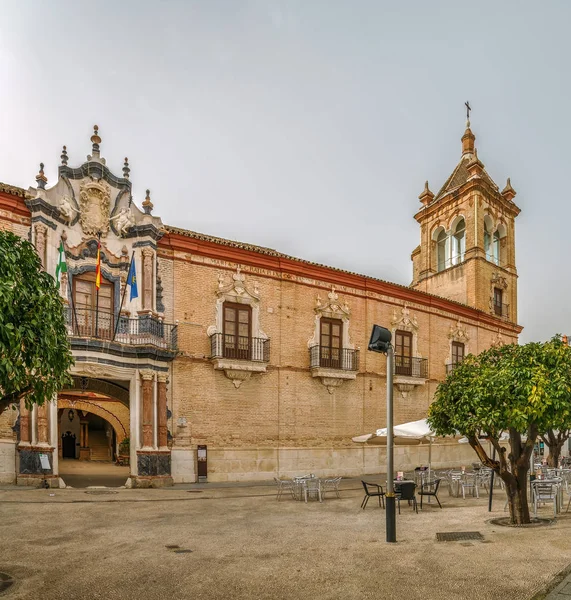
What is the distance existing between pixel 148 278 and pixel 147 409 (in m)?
4.45

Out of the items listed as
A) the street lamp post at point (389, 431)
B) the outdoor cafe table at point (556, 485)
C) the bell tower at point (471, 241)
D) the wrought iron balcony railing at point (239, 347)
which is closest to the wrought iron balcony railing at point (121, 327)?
the wrought iron balcony railing at point (239, 347)

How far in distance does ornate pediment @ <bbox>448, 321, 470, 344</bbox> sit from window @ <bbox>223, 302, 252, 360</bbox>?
40.4ft

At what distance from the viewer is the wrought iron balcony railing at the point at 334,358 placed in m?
21.9

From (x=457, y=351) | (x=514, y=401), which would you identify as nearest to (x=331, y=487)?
(x=514, y=401)

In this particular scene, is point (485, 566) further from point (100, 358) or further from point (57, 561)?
point (100, 358)

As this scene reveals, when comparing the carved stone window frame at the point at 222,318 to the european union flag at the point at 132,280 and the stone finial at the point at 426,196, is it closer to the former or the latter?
the european union flag at the point at 132,280

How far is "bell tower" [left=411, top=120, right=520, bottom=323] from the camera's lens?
103 ft

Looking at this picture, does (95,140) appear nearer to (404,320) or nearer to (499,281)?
(404,320)

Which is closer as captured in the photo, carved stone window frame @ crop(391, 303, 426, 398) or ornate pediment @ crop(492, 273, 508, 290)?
carved stone window frame @ crop(391, 303, 426, 398)

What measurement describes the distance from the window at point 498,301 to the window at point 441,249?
12.2 ft

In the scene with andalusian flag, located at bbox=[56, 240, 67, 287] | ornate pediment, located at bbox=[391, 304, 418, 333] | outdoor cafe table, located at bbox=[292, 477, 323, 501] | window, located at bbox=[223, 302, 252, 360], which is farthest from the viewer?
ornate pediment, located at bbox=[391, 304, 418, 333]

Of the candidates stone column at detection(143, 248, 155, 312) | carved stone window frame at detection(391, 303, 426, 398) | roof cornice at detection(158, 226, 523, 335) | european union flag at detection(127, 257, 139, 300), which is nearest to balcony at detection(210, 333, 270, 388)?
stone column at detection(143, 248, 155, 312)

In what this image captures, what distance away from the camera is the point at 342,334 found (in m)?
23.2

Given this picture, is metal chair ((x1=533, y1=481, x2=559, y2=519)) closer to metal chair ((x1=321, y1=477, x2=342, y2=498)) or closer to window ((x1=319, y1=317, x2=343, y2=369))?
metal chair ((x1=321, y1=477, x2=342, y2=498))
